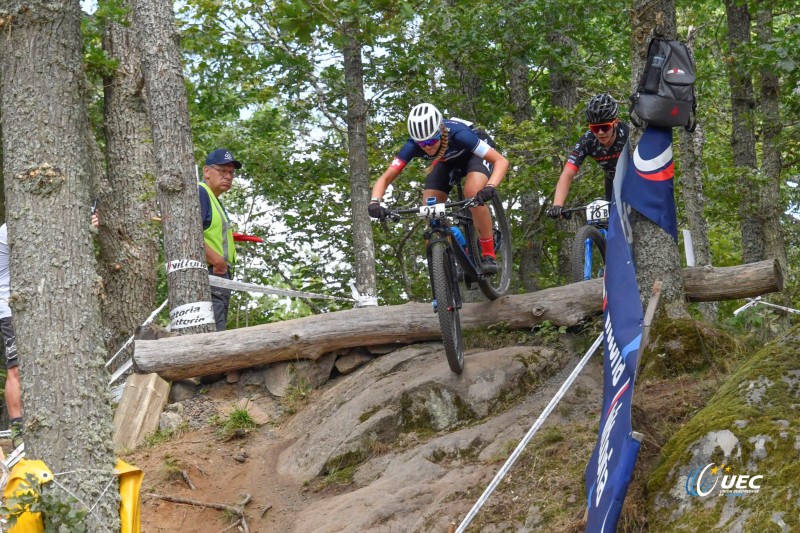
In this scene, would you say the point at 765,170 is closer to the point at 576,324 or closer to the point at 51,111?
the point at 576,324

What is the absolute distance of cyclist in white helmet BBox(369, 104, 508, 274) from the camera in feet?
24.6

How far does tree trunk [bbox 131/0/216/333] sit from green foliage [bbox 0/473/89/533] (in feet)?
13.9

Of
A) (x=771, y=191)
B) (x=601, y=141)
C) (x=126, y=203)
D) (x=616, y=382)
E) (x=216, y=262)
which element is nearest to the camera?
(x=616, y=382)

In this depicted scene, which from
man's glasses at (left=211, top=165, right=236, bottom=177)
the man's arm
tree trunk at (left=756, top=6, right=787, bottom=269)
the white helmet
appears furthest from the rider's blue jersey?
tree trunk at (left=756, top=6, right=787, bottom=269)

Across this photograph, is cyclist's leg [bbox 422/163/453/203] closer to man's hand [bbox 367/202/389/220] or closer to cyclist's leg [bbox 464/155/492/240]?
cyclist's leg [bbox 464/155/492/240]

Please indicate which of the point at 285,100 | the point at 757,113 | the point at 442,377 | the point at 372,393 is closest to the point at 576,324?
the point at 442,377

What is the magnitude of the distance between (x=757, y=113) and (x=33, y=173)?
9.52 meters

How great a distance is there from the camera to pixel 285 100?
50.9 feet

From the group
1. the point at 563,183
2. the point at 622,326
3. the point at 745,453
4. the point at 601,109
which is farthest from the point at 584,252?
the point at 622,326

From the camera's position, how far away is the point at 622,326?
3.89m

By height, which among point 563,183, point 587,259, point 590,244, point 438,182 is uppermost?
point 438,182

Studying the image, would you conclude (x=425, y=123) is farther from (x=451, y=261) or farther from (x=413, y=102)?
(x=413, y=102)

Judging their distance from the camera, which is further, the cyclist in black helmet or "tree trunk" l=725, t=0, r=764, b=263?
"tree trunk" l=725, t=0, r=764, b=263

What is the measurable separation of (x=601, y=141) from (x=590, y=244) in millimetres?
1086
